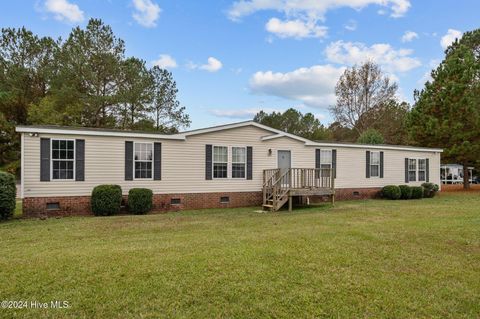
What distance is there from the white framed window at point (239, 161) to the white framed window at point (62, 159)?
596 cm

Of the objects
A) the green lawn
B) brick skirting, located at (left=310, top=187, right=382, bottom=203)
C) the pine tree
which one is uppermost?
the pine tree

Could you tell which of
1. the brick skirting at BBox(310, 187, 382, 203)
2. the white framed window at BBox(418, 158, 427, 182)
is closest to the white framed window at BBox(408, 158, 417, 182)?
the white framed window at BBox(418, 158, 427, 182)

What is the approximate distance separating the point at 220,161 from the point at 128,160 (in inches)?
141

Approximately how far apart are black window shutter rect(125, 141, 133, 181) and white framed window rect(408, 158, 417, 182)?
14558 mm

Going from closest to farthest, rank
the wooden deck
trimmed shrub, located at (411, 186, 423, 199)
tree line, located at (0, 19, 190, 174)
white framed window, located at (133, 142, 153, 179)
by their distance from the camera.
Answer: white framed window, located at (133, 142, 153, 179)
the wooden deck
trimmed shrub, located at (411, 186, 423, 199)
tree line, located at (0, 19, 190, 174)

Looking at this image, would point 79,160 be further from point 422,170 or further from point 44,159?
point 422,170

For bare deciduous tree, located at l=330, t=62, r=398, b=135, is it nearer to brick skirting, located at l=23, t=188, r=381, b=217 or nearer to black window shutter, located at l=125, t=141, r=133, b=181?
brick skirting, located at l=23, t=188, r=381, b=217

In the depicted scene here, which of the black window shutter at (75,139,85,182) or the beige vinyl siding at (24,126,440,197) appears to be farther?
the black window shutter at (75,139,85,182)

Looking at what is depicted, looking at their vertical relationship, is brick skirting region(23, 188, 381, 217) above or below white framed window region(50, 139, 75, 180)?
below

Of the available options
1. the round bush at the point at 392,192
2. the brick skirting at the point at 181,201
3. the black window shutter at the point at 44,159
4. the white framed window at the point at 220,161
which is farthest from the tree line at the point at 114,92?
the black window shutter at the point at 44,159

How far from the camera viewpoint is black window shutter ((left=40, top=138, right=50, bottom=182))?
10062 mm

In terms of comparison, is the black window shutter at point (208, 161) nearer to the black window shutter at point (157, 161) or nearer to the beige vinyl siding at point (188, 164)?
the beige vinyl siding at point (188, 164)

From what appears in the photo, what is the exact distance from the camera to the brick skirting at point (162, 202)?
10047 mm

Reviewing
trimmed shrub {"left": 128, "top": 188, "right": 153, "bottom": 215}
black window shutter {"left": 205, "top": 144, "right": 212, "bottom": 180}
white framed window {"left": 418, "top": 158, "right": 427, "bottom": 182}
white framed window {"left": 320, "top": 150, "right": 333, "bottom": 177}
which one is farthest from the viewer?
white framed window {"left": 418, "top": 158, "right": 427, "bottom": 182}
